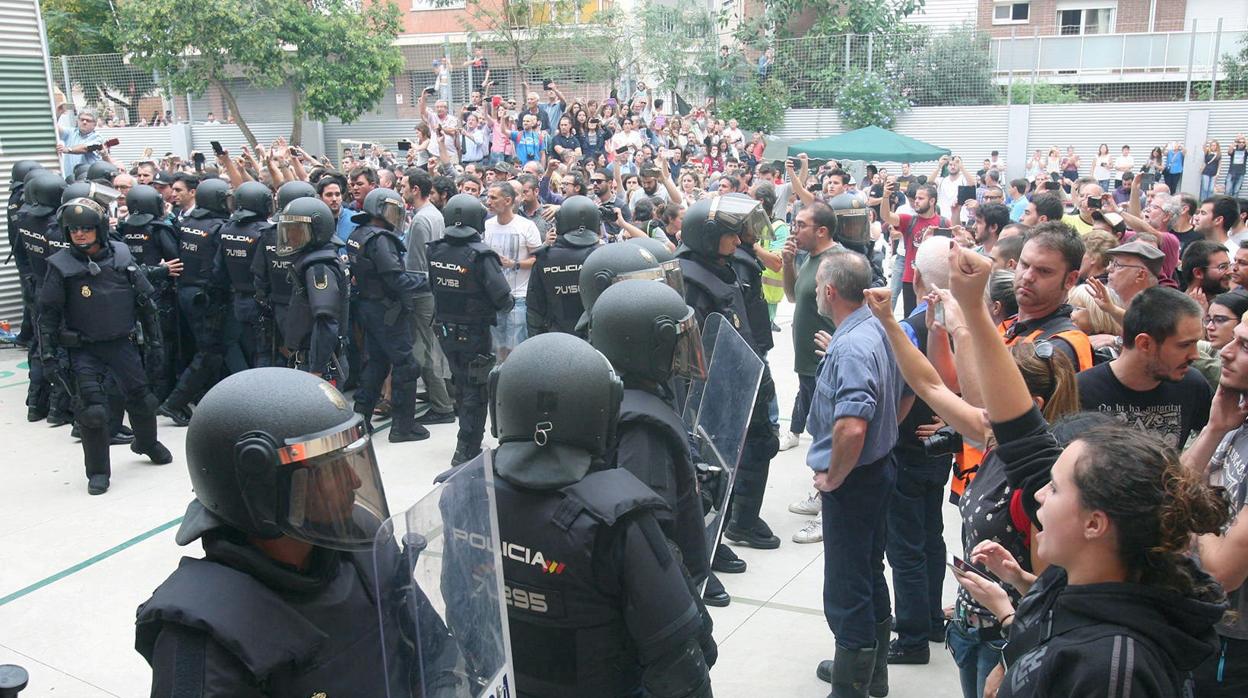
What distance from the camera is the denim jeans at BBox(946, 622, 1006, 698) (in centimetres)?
301

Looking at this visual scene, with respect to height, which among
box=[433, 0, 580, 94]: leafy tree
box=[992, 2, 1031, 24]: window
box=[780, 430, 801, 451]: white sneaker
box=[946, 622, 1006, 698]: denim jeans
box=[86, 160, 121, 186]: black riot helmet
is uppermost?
box=[992, 2, 1031, 24]: window

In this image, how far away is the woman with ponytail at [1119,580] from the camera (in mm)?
1831

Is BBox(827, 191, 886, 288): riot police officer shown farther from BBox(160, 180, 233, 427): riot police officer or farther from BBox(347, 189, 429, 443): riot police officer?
BBox(160, 180, 233, 427): riot police officer

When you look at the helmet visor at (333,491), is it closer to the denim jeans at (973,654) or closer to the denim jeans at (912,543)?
the denim jeans at (973,654)

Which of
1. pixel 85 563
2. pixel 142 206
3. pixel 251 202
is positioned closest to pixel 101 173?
pixel 142 206

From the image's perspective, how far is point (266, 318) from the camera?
812 centimetres

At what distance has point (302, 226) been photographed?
7176 mm

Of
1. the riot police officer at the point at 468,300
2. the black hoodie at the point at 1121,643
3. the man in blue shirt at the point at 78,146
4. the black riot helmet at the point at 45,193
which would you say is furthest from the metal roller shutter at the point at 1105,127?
the black hoodie at the point at 1121,643

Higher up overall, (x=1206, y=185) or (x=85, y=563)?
(x=1206, y=185)

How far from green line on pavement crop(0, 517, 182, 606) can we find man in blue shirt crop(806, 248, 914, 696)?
430 centimetres

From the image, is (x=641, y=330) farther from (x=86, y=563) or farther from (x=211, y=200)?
(x=211, y=200)

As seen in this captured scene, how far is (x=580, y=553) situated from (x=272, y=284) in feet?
20.2

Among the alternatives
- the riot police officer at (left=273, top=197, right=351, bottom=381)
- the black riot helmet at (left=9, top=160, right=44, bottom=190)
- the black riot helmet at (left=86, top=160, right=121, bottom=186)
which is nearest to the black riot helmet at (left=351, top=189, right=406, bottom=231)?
the riot police officer at (left=273, top=197, right=351, bottom=381)

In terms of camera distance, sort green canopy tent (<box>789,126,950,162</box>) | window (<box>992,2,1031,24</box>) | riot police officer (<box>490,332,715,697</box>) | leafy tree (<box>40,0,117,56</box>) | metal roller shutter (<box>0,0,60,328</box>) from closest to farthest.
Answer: riot police officer (<box>490,332,715,697</box>) < metal roller shutter (<box>0,0,60,328</box>) < green canopy tent (<box>789,126,950,162</box>) < leafy tree (<box>40,0,117,56</box>) < window (<box>992,2,1031,24</box>)
